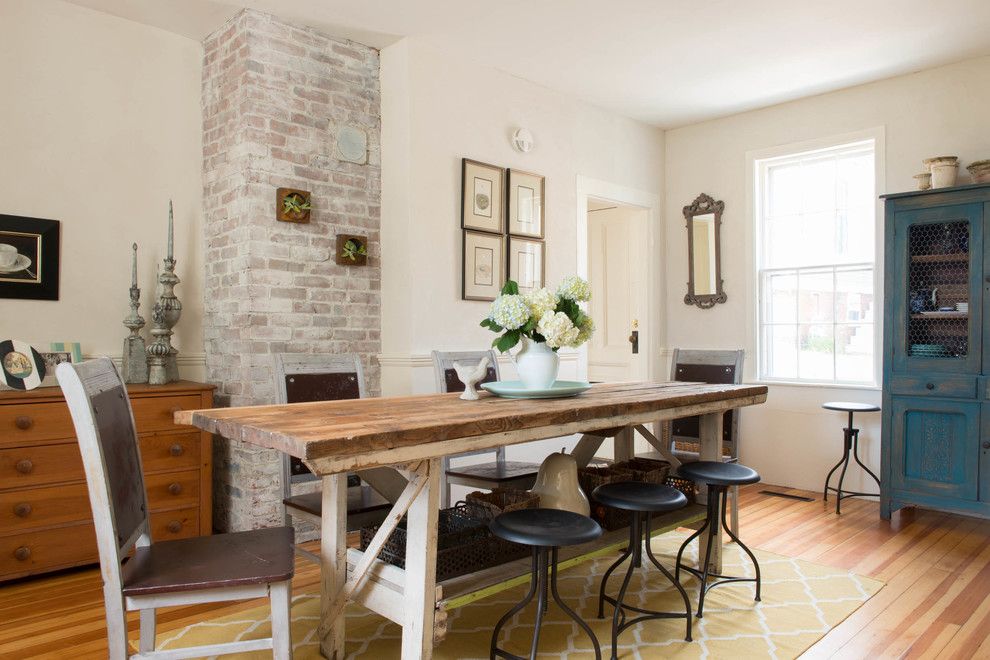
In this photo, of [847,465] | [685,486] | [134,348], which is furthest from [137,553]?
[847,465]

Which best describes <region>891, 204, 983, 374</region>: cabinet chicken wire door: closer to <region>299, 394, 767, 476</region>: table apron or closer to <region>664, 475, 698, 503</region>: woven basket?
<region>664, 475, 698, 503</region>: woven basket

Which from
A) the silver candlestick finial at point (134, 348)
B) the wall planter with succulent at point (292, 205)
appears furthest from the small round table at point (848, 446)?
the silver candlestick finial at point (134, 348)

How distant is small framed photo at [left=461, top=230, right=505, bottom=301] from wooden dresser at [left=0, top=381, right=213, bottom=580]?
174 cm

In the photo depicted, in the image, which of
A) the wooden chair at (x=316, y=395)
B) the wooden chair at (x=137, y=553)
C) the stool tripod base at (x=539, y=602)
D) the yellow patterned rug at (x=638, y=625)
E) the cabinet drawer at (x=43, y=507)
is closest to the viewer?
the wooden chair at (x=137, y=553)

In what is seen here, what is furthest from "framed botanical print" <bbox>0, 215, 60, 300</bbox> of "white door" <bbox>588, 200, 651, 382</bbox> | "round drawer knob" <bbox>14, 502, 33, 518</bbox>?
"white door" <bbox>588, 200, 651, 382</bbox>

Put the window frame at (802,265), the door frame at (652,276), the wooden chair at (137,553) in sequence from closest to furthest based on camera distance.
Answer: the wooden chair at (137,553)
the window frame at (802,265)
the door frame at (652,276)

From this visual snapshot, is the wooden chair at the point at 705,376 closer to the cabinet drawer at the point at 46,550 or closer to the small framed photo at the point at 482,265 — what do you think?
the small framed photo at the point at 482,265

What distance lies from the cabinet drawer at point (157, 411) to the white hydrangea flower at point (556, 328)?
1.95 meters

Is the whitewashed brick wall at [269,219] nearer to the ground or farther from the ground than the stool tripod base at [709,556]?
farther from the ground

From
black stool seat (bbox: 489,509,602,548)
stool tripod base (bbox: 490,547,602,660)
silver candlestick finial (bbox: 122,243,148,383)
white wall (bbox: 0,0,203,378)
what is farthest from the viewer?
silver candlestick finial (bbox: 122,243,148,383)

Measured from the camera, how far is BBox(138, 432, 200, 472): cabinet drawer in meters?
3.32

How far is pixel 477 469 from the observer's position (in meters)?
3.30

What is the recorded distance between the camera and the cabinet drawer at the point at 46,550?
294 centimetres

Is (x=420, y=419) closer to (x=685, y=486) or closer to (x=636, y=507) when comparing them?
(x=636, y=507)
